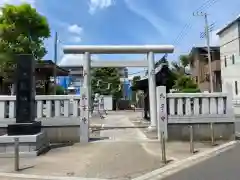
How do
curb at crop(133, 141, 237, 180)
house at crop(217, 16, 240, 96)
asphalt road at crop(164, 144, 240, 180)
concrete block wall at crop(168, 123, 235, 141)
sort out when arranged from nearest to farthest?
asphalt road at crop(164, 144, 240, 180) → curb at crop(133, 141, 237, 180) → concrete block wall at crop(168, 123, 235, 141) → house at crop(217, 16, 240, 96)

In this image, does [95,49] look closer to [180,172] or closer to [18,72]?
[18,72]

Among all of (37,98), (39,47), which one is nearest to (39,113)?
(37,98)

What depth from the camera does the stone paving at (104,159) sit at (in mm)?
8891

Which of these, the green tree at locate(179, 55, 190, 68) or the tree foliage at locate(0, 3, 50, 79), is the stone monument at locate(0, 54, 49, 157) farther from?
the green tree at locate(179, 55, 190, 68)

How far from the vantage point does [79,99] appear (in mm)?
13992

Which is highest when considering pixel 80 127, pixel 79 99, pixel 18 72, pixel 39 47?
pixel 39 47

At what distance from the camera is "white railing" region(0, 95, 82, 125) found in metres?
13.9

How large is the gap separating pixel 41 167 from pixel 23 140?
2019 mm

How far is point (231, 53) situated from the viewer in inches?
1583

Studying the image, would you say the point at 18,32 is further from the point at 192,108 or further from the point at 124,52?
the point at 192,108

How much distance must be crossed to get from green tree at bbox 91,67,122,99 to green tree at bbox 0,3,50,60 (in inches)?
1112

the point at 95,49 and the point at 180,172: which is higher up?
the point at 95,49

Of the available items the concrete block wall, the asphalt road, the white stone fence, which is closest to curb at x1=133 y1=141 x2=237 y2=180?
the asphalt road

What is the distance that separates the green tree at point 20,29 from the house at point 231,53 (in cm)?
2114
